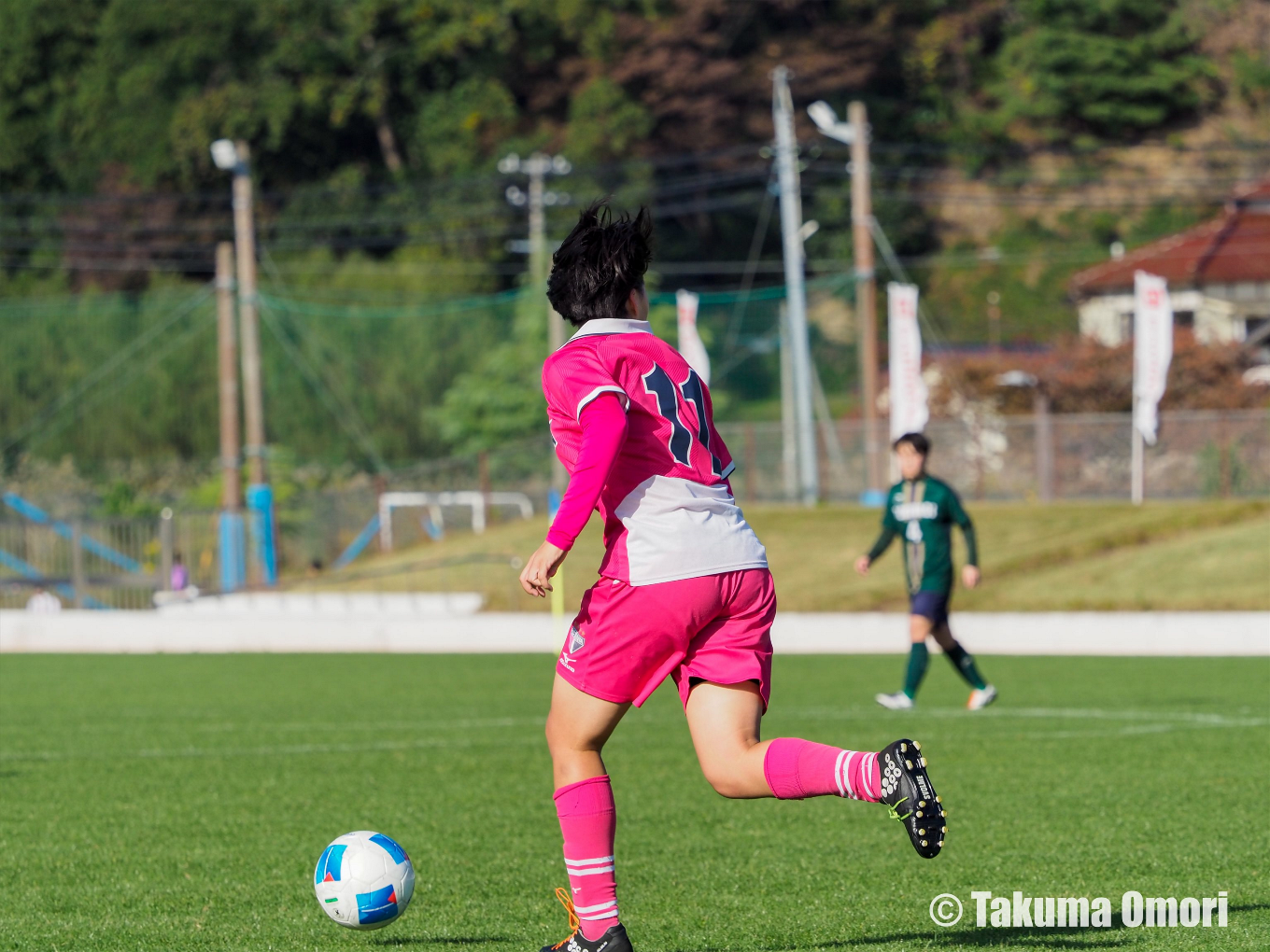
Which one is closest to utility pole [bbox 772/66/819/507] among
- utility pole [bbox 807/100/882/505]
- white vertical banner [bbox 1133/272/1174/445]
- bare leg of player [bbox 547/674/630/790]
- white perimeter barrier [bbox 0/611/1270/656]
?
utility pole [bbox 807/100/882/505]

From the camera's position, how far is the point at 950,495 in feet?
40.2

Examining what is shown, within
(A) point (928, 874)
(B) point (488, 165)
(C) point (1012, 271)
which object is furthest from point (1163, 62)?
(A) point (928, 874)

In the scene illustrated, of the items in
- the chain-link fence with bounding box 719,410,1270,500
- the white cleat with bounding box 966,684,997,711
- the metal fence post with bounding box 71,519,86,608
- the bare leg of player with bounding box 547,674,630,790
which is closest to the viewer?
the bare leg of player with bounding box 547,674,630,790

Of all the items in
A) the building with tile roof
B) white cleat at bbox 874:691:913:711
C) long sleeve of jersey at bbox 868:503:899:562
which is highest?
the building with tile roof

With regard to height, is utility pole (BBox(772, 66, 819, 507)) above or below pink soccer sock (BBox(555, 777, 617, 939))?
above

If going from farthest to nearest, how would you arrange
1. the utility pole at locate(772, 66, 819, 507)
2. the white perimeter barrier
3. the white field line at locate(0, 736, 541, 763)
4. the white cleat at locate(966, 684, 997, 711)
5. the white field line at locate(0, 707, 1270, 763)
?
the utility pole at locate(772, 66, 819, 507)
the white perimeter barrier
the white cleat at locate(966, 684, 997, 711)
the white field line at locate(0, 707, 1270, 763)
the white field line at locate(0, 736, 541, 763)

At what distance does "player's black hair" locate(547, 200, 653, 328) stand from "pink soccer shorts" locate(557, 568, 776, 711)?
0.78m

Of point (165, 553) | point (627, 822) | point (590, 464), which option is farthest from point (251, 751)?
point (165, 553)

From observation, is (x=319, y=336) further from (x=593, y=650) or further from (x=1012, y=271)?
(x=593, y=650)

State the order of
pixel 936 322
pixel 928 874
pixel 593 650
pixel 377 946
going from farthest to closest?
pixel 936 322
pixel 928 874
pixel 377 946
pixel 593 650

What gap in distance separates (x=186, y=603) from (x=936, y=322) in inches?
1647

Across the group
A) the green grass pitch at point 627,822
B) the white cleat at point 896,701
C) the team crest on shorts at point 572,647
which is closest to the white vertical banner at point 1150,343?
the green grass pitch at point 627,822

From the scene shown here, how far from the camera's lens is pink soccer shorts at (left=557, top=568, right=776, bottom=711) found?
461 centimetres

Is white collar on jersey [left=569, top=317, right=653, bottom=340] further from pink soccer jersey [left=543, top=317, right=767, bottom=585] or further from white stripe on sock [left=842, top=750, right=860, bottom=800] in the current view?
white stripe on sock [left=842, top=750, right=860, bottom=800]
